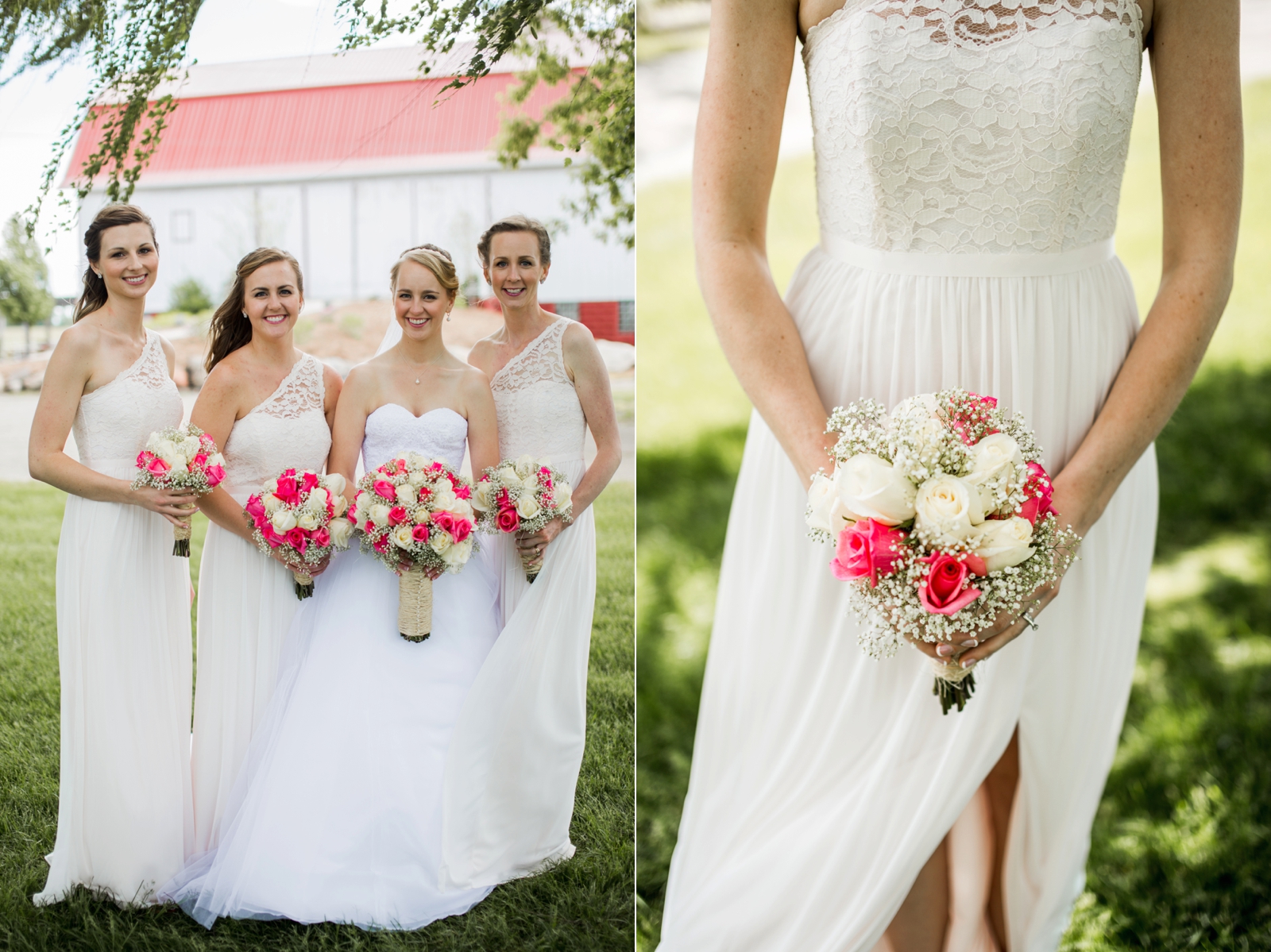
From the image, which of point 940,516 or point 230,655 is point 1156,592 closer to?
point 940,516

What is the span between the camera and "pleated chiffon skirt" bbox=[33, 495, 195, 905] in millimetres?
2293

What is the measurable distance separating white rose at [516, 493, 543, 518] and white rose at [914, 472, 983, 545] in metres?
0.94

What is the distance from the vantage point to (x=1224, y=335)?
18.1 feet

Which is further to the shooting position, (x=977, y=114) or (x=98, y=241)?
(x=98, y=241)

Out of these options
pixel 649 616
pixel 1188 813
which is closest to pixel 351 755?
pixel 649 616

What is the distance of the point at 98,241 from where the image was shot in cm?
228

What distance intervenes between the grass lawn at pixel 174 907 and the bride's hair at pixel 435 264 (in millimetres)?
550

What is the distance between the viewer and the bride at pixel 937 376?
69.7 inches

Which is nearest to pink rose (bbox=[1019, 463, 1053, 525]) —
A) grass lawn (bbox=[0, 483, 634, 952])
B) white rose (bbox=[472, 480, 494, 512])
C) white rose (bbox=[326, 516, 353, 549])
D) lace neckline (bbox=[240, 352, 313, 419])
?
grass lawn (bbox=[0, 483, 634, 952])

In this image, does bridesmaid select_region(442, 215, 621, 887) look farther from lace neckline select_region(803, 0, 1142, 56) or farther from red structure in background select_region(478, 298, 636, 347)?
lace neckline select_region(803, 0, 1142, 56)

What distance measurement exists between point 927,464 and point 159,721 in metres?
1.73

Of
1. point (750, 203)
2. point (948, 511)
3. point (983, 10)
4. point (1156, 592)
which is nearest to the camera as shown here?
point (948, 511)

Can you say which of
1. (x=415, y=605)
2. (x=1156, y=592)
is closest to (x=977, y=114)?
(x=415, y=605)

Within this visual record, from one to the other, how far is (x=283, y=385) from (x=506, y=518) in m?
0.54
